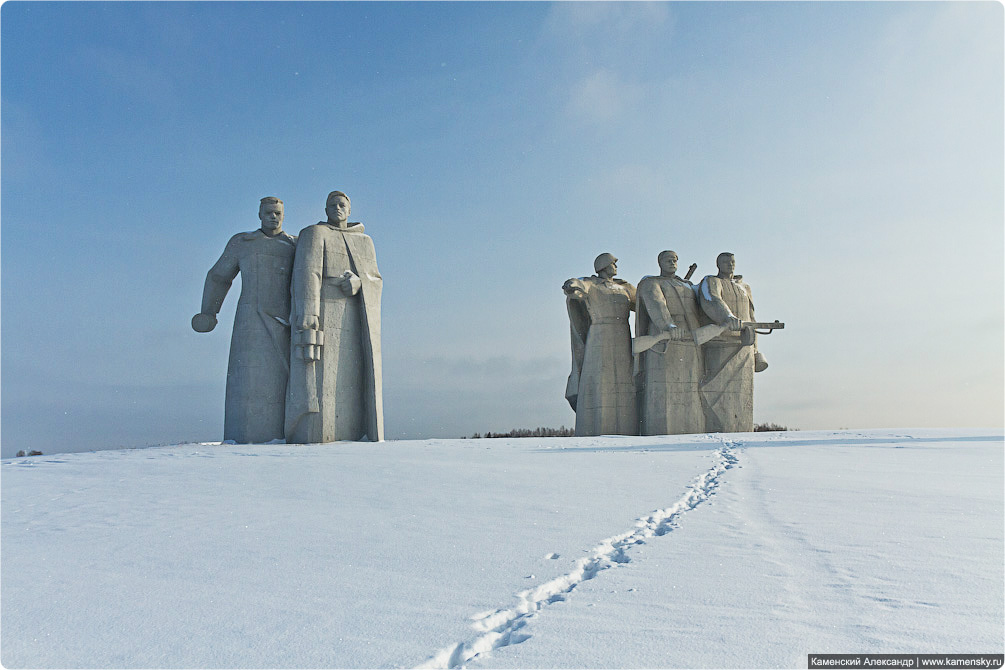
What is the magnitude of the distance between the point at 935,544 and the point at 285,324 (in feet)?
30.0

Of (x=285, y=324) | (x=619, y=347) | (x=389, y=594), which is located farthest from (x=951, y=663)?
(x=619, y=347)

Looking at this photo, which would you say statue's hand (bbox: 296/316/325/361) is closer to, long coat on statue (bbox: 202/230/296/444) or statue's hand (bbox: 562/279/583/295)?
long coat on statue (bbox: 202/230/296/444)

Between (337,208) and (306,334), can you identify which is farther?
(337,208)

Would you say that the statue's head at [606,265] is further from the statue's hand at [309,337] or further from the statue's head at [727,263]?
the statue's hand at [309,337]

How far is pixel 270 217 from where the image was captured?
10875mm

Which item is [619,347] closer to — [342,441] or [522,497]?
[342,441]

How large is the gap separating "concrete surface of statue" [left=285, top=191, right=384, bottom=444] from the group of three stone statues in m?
0.01

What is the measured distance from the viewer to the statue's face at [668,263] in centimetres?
1341

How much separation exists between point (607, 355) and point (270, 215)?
6.60m

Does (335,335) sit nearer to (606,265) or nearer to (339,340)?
(339,340)

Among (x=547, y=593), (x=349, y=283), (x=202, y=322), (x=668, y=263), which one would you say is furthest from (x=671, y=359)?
(x=547, y=593)

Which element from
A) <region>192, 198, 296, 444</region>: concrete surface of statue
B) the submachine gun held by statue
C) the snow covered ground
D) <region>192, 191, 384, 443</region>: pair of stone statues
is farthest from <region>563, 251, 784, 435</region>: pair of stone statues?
the snow covered ground

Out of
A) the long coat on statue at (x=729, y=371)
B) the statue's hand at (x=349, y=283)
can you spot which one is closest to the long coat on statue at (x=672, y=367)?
the long coat on statue at (x=729, y=371)

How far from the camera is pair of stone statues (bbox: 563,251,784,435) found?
12914 millimetres
